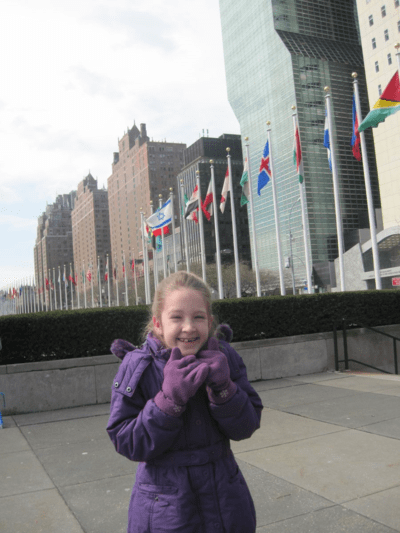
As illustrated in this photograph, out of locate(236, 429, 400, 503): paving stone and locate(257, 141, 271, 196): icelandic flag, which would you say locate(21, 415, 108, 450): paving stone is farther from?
locate(257, 141, 271, 196): icelandic flag

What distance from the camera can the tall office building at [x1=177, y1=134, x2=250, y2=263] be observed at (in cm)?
5909

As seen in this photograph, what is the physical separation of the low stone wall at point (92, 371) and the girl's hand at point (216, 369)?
22.9ft

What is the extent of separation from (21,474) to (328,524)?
3.12m

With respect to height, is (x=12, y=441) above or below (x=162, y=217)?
below

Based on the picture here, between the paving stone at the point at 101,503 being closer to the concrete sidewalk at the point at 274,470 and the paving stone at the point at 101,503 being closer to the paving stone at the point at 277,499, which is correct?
the concrete sidewalk at the point at 274,470

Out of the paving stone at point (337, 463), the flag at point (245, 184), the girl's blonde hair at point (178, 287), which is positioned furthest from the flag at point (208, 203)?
the girl's blonde hair at point (178, 287)

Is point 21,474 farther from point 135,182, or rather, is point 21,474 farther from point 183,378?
point 135,182

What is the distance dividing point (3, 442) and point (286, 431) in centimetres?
359

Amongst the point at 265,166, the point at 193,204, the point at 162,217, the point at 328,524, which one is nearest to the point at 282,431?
the point at 328,524

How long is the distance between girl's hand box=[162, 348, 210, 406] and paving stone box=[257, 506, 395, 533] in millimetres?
2139

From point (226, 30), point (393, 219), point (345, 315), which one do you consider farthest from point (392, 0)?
point (345, 315)

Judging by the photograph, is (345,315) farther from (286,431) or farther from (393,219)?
(393,219)

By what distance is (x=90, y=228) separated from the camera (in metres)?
168

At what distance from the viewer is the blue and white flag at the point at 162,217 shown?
2720 cm
